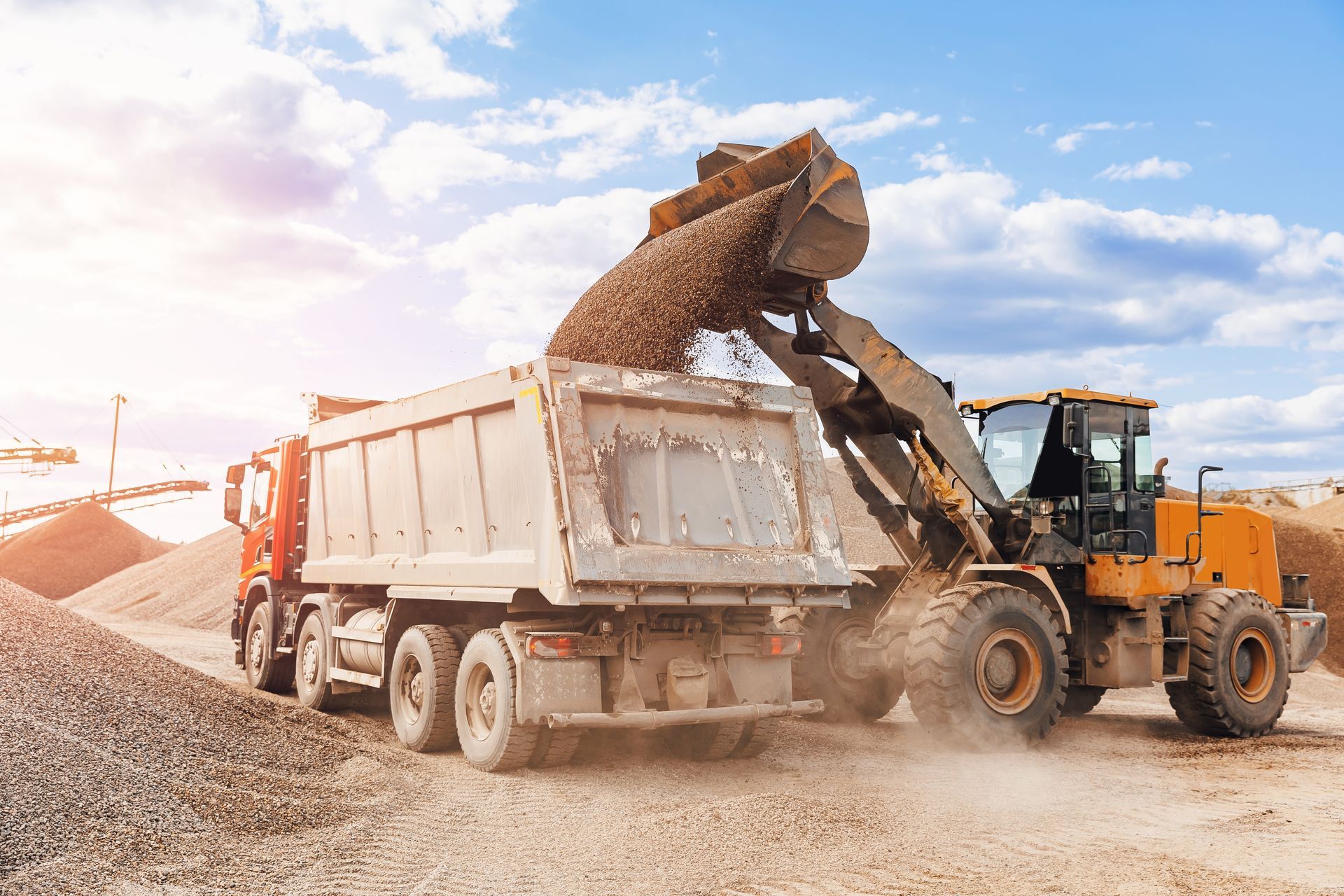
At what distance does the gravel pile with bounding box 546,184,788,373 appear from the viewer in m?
8.14

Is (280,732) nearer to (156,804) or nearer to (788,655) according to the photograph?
(156,804)

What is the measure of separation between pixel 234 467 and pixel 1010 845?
34.2 feet

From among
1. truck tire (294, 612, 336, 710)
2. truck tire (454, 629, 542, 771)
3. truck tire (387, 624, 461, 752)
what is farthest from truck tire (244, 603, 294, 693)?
truck tire (454, 629, 542, 771)

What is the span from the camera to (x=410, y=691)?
8.73 metres

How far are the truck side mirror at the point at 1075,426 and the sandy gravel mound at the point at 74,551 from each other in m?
33.8

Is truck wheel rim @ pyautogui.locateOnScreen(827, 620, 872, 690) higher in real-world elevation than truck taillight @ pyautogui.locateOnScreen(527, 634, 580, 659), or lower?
lower

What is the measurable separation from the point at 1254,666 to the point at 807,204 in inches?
279

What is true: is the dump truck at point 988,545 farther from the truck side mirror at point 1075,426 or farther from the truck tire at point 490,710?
the truck tire at point 490,710

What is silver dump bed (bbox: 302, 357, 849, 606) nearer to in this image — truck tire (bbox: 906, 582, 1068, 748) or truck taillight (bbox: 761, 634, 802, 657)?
truck taillight (bbox: 761, 634, 802, 657)

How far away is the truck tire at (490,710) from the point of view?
7.28 metres

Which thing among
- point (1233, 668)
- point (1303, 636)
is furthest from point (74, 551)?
point (1303, 636)

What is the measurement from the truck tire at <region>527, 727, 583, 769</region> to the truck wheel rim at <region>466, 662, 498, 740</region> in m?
0.37

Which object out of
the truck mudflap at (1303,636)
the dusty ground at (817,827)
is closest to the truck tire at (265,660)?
the dusty ground at (817,827)

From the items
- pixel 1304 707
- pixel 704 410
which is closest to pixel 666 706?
pixel 704 410
